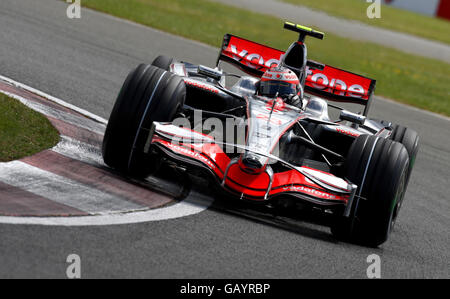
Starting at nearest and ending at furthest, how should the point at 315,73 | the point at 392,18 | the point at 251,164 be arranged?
the point at 251,164, the point at 315,73, the point at 392,18

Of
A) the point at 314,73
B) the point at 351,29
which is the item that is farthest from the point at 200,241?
the point at 351,29

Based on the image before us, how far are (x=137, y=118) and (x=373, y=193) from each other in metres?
2.15

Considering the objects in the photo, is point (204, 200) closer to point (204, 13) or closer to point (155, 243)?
point (155, 243)

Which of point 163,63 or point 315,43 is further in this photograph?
point 315,43

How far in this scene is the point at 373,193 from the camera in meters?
6.48

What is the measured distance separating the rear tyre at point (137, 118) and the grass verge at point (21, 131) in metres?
0.67

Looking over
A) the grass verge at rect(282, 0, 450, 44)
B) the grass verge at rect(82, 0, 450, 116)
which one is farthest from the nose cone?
the grass verge at rect(282, 0, 450, 44)

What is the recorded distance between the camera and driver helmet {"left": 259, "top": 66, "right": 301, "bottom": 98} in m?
8.28

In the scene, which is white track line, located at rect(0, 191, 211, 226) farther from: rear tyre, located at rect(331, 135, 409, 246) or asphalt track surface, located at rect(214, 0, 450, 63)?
asphalt track surface, located at rect(214, 0, 450, 63)

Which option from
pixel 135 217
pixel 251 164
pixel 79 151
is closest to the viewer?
pixel 135 217

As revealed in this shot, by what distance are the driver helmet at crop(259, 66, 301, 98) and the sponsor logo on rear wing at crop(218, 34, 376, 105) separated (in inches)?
35.8

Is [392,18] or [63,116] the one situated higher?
[392,18]

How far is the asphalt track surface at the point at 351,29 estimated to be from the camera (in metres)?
28.7

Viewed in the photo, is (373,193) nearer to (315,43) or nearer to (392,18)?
(315,43)
